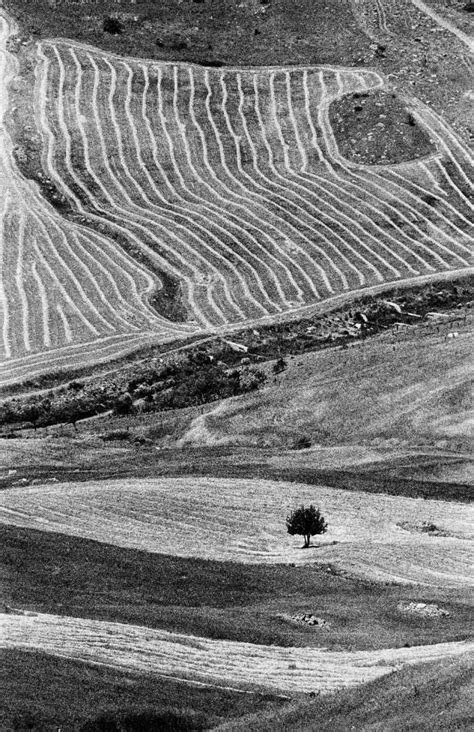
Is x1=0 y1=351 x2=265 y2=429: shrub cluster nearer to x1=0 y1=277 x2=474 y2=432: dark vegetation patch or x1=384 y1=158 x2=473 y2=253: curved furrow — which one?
x1=0 y1=277 x2=474 y2=432: dark vegetation patch

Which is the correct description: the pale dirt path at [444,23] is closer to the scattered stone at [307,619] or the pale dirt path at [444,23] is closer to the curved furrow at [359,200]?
the curved furrow at [359,200]

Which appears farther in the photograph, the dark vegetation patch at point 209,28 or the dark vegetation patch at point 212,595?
the dark vegetation patch at point 209,28

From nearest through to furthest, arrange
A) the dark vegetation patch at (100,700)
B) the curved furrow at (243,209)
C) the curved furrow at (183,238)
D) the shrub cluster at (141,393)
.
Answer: the dark vegetation patch at (100,700) → the shrub cluster at (141,393) → the curved furrow at (183,238) → the curved furrow at (243,209)

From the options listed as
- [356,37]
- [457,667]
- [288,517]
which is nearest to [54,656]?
[457,667]

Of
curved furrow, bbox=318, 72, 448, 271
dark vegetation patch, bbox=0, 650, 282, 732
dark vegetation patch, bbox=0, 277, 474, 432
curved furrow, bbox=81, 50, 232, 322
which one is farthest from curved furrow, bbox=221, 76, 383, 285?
dark vegetation patch, bbox=0, 650, 282, 732

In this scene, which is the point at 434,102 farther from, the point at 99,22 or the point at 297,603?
the point at 297,603

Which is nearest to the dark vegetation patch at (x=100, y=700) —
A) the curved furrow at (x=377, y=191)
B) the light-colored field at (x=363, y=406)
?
the light-colored field at (x=363, y=406)
